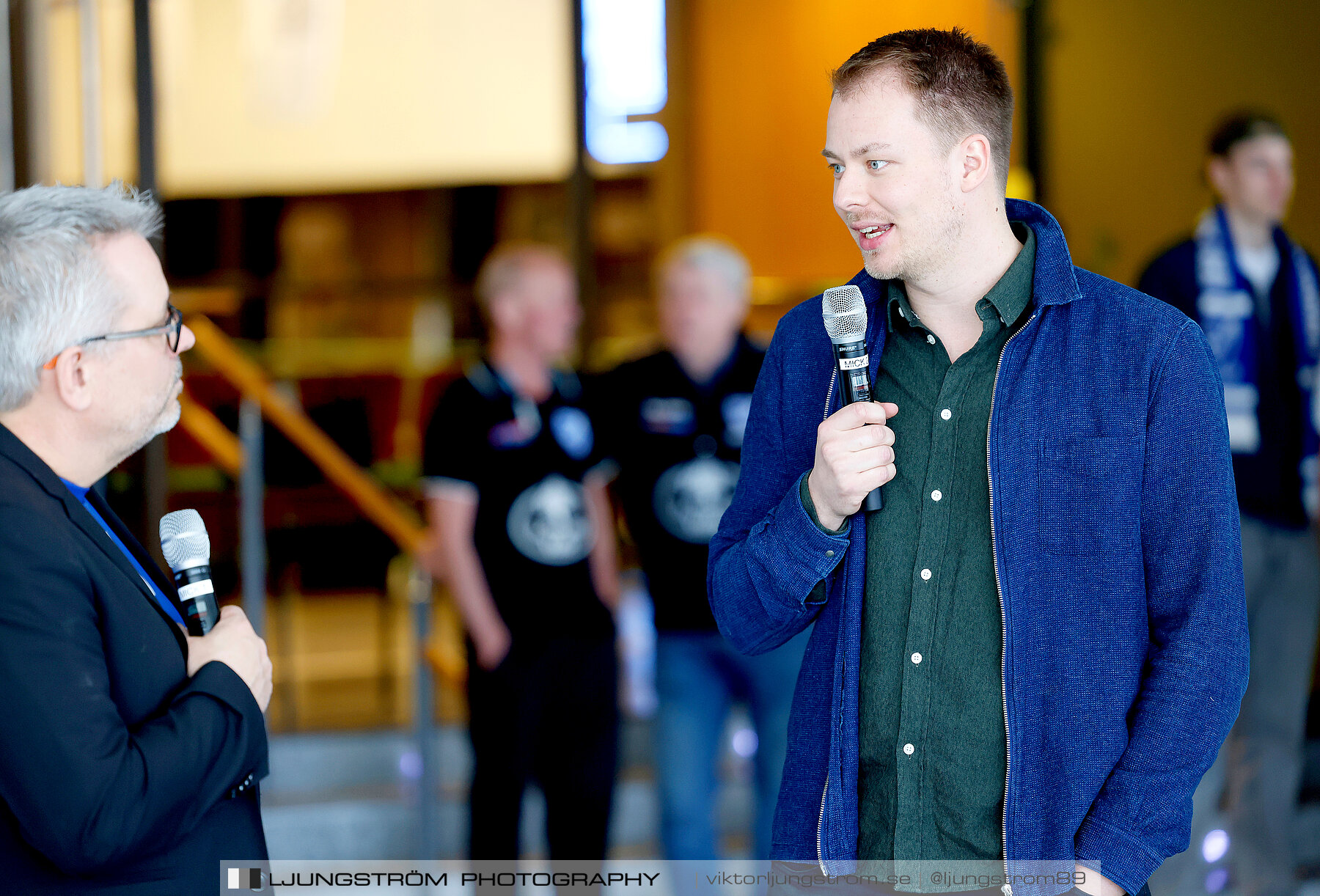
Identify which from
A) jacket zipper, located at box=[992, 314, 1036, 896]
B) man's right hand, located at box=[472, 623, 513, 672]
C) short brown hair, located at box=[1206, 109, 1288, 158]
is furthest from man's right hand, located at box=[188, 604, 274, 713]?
short brown hair, located at box=[1206, 109, 1288, 158]

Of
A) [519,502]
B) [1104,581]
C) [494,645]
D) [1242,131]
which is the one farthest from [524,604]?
[1242,131]

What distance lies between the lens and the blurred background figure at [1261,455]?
2.94m

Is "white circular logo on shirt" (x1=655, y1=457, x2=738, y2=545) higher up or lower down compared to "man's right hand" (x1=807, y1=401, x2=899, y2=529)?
lower down

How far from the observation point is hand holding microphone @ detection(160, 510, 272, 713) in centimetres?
143

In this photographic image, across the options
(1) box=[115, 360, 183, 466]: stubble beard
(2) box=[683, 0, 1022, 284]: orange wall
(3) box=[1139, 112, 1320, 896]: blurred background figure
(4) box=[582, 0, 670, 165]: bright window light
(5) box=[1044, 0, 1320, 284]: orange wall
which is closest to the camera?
(1) box=[115, 360, 183, 466]: stubble beard

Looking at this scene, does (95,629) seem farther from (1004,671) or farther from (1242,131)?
(1242,131)

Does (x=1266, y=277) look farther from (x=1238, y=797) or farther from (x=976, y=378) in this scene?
(x=976, y=378)

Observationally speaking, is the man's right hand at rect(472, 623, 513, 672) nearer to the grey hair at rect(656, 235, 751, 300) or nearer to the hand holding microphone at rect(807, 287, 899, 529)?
the grey hair at rect(656, 235, 751, 300)

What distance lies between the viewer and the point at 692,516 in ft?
10.1

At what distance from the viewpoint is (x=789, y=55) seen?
635 cm

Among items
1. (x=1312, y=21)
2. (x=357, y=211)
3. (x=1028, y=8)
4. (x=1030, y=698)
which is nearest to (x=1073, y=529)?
(x=1030, y=698)

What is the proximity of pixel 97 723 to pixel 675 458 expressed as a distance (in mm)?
2027

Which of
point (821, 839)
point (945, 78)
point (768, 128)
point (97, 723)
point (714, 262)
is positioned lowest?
point (821, 839)

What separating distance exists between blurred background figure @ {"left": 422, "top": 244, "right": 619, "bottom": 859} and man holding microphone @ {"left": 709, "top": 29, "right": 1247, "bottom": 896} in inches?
60.6
